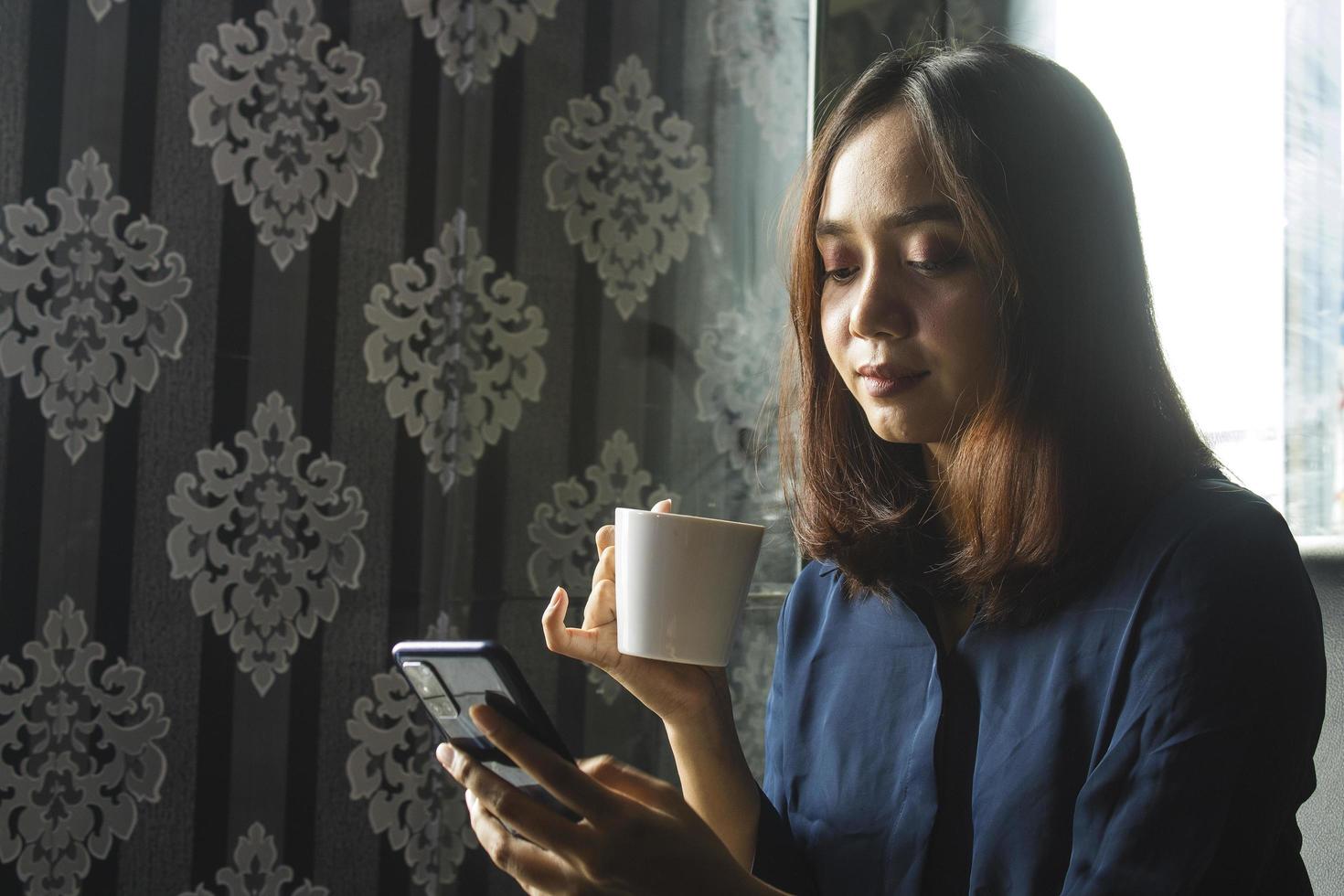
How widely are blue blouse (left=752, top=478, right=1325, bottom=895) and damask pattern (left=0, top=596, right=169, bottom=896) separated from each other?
2.80 ft

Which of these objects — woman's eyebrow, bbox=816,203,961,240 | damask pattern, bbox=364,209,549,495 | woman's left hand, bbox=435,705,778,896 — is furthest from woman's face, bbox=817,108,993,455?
damask pattern, bbox=364,209,549,495

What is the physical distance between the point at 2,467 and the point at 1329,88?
5.41 ft

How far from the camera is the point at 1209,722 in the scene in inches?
28.2

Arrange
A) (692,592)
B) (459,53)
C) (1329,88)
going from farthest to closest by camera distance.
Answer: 1. (459,53)
2. (1329,88)
3. (692,592)

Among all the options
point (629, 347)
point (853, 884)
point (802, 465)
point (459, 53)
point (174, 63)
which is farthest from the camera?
point (629, 347)

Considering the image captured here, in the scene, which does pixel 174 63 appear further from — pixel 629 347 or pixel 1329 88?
pixel 1329 88

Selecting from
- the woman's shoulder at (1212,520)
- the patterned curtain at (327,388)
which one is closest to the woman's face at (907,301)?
the woman's shoulder at (1212,520)

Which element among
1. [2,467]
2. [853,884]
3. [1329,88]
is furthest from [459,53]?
[853,884]

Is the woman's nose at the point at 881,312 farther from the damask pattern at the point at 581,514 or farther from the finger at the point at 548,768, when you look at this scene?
the damask pattern at the point at 581,514

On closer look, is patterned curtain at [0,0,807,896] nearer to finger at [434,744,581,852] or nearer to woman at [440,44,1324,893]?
woman at [440,44,1324,893]

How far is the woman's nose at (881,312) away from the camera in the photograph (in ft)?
2.89

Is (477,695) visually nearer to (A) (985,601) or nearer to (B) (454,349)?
(A) (985,601)

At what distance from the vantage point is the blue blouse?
0.71m

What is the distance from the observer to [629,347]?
181 cm
